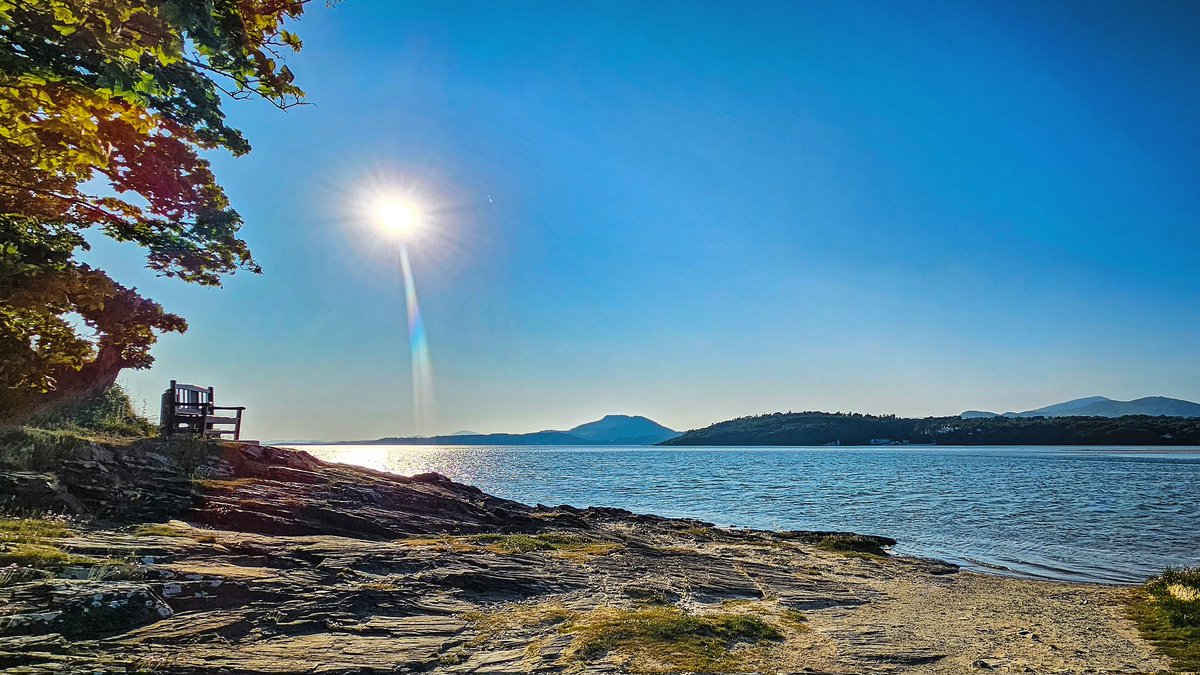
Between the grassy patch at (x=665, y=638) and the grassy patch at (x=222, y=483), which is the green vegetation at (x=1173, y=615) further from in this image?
the grassy patch at (x=222, y=483)

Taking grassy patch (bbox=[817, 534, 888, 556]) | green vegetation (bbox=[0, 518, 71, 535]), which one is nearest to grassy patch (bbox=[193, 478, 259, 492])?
green vegetation (bbox=[0, 518, 71, 535])

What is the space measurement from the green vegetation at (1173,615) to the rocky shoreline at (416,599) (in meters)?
0.51

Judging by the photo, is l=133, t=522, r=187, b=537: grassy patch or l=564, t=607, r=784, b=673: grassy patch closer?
l=564, t=607, r=784, b=673: grassy patch

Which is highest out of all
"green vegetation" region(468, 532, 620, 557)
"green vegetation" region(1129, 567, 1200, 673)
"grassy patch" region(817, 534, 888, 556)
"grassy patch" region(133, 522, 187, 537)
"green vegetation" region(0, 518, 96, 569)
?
"green vegetation" region(0, 518, 96, 569)

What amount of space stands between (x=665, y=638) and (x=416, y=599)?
501 centimetres

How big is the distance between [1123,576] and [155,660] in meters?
31.4

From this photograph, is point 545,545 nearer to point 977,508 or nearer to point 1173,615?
point 1173,615

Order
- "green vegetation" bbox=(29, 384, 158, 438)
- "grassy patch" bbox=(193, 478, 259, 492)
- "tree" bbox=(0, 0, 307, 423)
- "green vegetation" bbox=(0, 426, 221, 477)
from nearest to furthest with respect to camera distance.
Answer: "tree" bbox=(0, 0, 307, 423), "green vegetation" bbox=(0, 426, 221, 477), "grassy patch" bbox=(193, 478, 259, 492), "green vegetation" bbox=(29, 384, 158, 438)

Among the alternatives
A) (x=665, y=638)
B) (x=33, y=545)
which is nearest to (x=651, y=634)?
(x=665, y=638)

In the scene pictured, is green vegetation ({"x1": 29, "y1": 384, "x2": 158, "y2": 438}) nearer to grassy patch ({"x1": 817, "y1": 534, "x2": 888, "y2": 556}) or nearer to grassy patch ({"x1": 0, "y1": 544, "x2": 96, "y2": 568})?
grassy patch ({"x1": 0, "y1": 544, "x2": 96, "y2": 568})

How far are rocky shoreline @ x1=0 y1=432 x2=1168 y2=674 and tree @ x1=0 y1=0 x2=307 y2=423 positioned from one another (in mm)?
4695

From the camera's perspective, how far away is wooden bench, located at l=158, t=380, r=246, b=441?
84.7 feet

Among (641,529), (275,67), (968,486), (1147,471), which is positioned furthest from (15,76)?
(1147,471)

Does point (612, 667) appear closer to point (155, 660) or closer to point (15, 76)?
point (155, 660)
